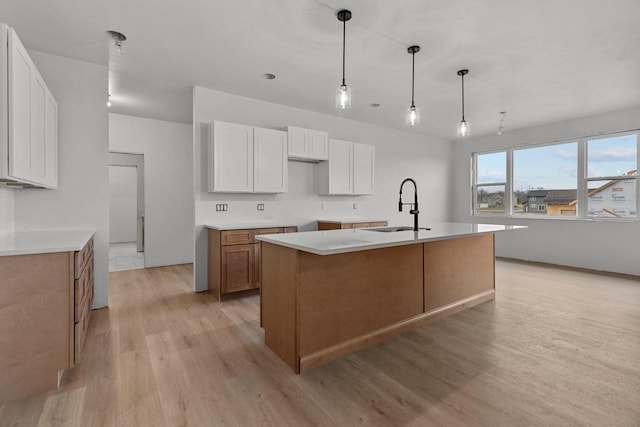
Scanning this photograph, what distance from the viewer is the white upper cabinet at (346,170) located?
16.1 ft

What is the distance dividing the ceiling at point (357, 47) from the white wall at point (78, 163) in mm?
199

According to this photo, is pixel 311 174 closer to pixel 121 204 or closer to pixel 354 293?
pixel 354 293

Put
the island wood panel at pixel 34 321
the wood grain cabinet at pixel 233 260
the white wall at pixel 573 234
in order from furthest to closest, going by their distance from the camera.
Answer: the white wall at pixel 573 234, the wood grain cabinet at pixel 233 260, the island wood panel at pixel 34 321

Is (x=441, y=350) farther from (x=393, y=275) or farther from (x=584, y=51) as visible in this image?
(x=584, y=51)

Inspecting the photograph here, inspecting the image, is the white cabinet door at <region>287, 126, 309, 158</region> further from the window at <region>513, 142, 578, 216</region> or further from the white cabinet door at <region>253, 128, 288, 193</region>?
the window at <region>513, 142, 578, 216</region>

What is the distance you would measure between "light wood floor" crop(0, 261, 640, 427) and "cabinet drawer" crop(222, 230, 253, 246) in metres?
0.80

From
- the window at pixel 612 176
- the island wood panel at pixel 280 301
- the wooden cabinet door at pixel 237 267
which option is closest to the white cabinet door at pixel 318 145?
the wooden cabinet door at pixel 237 267

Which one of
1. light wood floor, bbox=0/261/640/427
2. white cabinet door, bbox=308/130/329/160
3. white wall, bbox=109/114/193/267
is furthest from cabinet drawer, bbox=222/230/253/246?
white wall, bbox=109/114/193/267

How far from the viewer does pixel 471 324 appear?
2.93 metres

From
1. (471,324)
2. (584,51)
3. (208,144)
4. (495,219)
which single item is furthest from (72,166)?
(495,219)

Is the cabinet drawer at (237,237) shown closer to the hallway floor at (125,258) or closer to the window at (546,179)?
the hallway floor at (125,258)

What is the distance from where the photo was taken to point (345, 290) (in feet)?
7.66

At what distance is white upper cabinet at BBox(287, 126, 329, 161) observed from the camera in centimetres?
445

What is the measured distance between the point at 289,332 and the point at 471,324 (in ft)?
5.90
